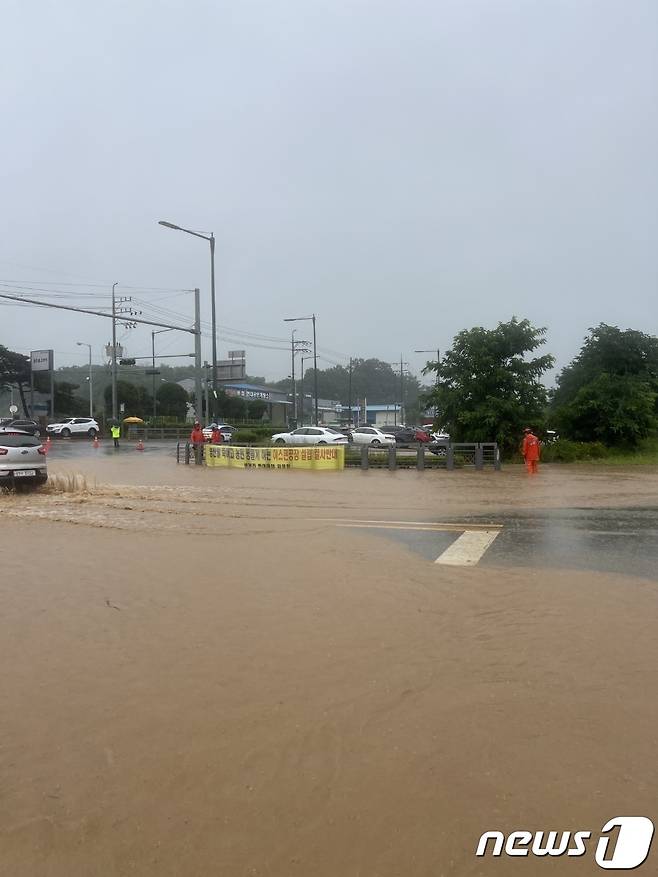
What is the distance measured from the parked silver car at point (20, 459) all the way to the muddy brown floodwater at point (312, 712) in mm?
7618

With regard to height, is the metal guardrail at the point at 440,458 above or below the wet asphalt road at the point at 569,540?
above

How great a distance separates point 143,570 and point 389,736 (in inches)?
208

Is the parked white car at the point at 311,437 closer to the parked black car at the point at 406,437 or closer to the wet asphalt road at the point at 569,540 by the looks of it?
the parked black car at the point at 406,437

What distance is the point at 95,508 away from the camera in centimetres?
1516

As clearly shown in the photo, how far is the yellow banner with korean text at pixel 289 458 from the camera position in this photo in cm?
2739

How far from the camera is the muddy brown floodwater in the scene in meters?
3.45

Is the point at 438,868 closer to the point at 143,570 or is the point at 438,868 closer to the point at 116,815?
the point at 116,815

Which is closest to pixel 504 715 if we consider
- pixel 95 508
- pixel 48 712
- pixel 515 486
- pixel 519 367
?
pixel 48 712

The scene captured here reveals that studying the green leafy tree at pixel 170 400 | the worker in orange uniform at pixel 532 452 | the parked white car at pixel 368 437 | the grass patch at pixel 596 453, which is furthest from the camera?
the green leafy tree at pixel 170 400

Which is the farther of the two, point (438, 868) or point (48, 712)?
point (48, 712)

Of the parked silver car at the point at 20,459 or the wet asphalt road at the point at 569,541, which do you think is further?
the parked silver car at the point at 20,459

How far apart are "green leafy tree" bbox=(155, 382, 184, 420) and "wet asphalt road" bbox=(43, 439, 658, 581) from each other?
75841mm
